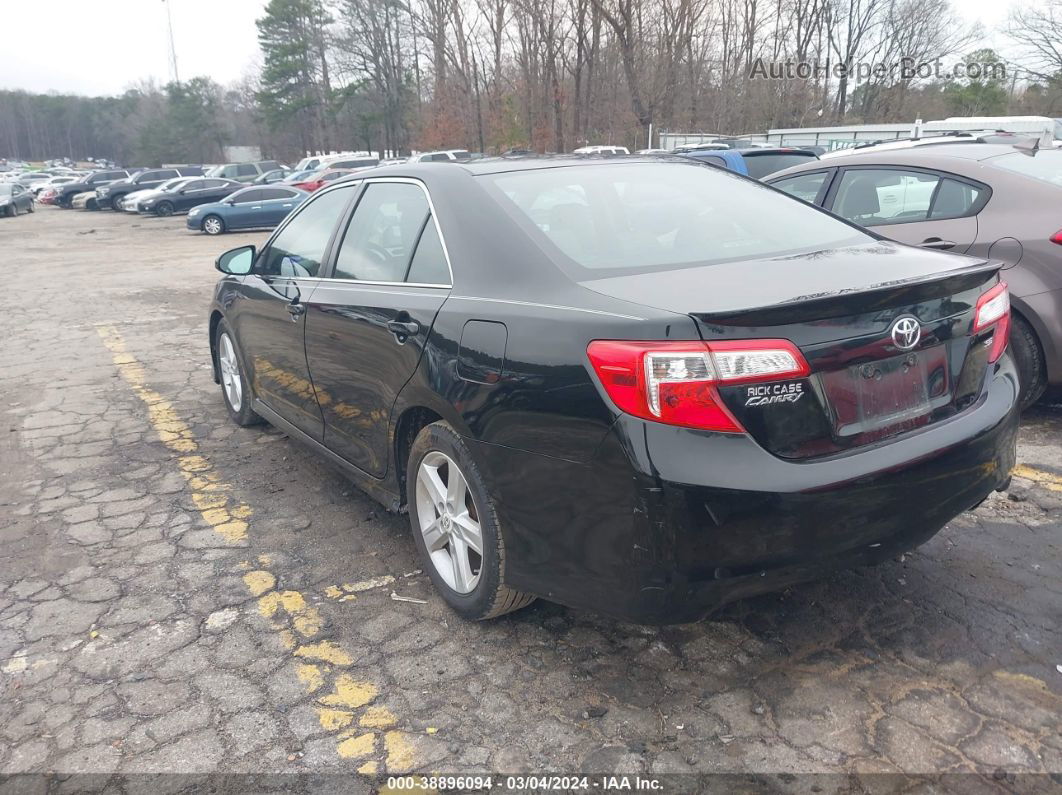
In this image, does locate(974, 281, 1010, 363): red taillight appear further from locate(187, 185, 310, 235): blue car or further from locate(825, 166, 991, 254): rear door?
locate(187, 185, 310, 235): blue car

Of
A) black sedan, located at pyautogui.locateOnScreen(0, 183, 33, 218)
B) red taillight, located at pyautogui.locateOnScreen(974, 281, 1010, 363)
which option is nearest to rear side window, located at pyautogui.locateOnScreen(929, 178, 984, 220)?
red taillight, located at pyautogui.locateOnScreen(974, 281, 1010, 363)

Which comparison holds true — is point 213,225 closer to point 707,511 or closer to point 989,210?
point 989,210

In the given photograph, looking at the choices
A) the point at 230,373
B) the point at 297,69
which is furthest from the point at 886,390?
the point at 297,69

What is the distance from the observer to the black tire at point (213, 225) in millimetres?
24281

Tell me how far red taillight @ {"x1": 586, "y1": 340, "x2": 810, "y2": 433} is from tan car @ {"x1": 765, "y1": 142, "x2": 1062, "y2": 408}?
7.57 ft

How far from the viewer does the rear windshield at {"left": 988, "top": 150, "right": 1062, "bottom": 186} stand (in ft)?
15.3

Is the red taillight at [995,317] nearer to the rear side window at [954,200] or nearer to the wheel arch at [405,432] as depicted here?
the wheel arch at [405,432]

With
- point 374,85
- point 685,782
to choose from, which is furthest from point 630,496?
point 374,85

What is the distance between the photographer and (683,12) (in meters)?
38.8

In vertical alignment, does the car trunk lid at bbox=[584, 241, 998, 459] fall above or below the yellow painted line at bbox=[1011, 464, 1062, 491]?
above

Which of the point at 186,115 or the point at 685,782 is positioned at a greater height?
the point at 186,115

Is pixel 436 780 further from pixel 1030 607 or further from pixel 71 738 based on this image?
pixel 1030 607

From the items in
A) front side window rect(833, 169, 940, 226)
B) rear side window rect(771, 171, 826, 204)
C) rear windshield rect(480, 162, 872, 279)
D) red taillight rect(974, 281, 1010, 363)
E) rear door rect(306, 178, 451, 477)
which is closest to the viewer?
red taillight rect(974, 281, 1010, 363)

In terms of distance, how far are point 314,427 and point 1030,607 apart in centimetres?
309
